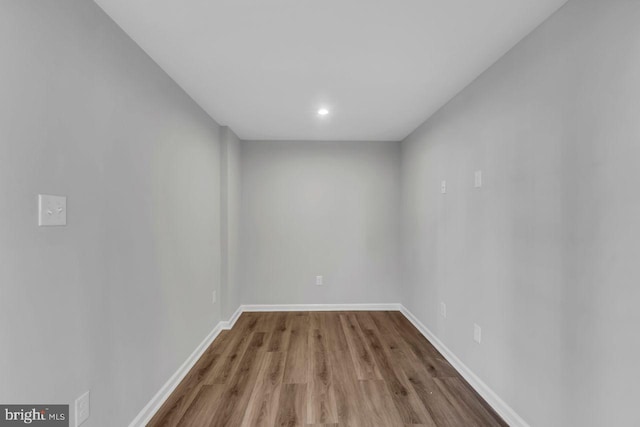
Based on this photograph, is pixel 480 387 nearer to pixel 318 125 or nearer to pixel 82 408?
pixel 82 408

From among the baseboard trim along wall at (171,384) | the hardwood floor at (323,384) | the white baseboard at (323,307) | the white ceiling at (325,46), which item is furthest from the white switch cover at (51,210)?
the white baseboard at (323,307)

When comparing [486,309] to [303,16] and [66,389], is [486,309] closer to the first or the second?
[303,16]

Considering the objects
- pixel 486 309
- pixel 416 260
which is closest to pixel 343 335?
pixel 416 260

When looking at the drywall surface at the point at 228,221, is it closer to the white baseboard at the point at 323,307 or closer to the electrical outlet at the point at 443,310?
the white baseboard at the point at 323,307

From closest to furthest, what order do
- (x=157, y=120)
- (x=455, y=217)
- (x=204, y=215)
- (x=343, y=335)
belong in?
(x=157, y=120), (x=455, y=217), (x=204, y=215), (x=343, y=335)

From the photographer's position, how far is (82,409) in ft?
4.72

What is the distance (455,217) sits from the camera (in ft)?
8.96

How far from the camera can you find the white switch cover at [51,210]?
122cm

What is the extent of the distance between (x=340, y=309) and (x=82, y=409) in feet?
10.6

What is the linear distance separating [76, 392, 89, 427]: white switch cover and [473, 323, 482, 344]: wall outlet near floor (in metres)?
2.43

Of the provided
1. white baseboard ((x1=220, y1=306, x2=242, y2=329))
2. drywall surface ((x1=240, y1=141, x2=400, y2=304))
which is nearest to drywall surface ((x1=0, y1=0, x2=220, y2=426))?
white baseboard ((x1=220, y1=306, x2=242, y2=329))

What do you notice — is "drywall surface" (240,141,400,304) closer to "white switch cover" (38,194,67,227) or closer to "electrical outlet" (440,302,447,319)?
"electrical outlet" (440,302,447,319)

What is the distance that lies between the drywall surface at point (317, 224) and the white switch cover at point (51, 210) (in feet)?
9.68

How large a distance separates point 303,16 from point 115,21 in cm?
102
